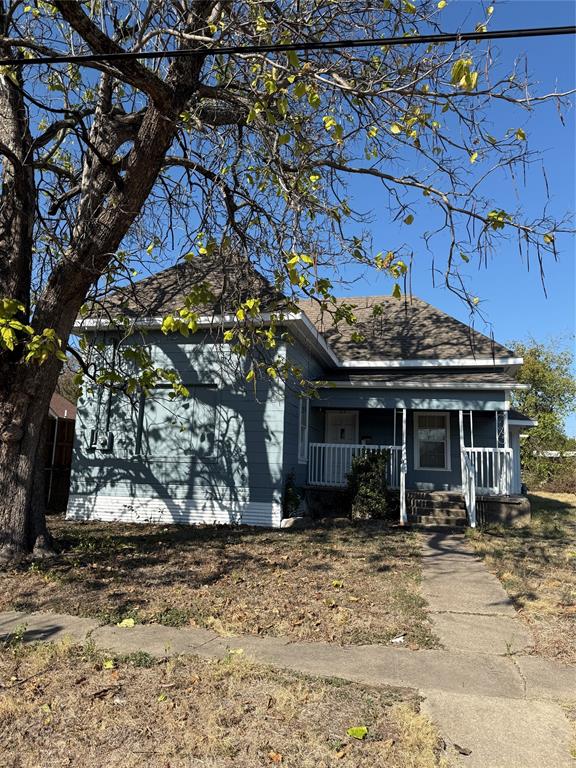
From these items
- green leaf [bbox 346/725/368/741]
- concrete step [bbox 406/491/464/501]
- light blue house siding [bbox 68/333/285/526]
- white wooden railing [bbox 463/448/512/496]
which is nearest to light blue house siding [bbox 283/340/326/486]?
light blue house siding [bbox 68/333/285/526]

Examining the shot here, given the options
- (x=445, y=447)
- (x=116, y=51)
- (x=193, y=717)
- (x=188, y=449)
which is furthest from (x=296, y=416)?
(x=193, y=717)

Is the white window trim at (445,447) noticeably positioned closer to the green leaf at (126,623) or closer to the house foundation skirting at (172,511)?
the house foundation skirting at (172,511)

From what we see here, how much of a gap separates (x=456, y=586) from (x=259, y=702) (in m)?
4.04

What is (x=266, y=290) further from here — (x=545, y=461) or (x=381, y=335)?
(x=545, y=461)

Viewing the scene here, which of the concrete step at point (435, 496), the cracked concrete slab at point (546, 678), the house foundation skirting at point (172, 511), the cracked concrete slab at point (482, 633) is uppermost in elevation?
the concrete step at point (435, 496)

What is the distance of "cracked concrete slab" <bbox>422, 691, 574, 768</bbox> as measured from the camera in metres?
3.11

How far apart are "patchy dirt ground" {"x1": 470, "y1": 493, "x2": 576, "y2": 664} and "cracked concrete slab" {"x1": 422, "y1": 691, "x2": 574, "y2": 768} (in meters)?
1.25

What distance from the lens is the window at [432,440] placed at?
15.1 meters

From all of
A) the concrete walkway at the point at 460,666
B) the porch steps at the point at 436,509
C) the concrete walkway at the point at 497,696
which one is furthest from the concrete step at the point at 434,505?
the concrete walkway at the point at 460,666

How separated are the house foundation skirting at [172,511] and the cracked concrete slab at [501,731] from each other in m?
8.13

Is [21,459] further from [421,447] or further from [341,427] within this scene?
[421,447]

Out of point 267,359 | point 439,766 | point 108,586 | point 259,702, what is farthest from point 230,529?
point 439,766

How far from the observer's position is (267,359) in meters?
12.2

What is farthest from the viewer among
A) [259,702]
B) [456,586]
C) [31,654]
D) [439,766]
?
[456,586]
